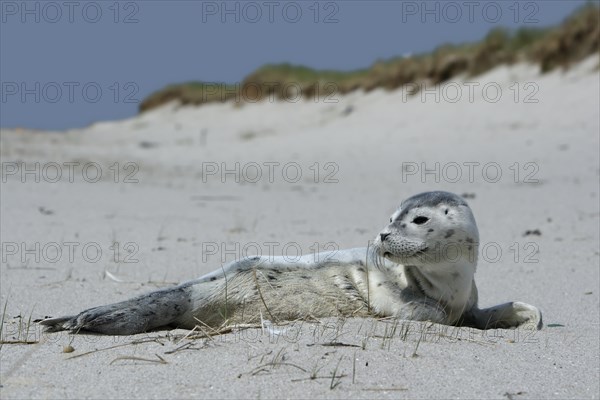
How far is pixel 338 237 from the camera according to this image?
22.5 ft

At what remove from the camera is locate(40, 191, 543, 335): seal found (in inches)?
139

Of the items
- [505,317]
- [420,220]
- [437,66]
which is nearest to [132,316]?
[420,220]

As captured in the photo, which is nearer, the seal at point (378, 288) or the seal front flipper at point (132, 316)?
the seal front flipper at point (132, 316)

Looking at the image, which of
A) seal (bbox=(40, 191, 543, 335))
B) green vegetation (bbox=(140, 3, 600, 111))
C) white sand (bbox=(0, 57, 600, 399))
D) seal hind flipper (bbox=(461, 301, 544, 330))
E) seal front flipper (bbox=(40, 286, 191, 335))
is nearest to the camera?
white sand (bbox=(0, 57, 600, 399))

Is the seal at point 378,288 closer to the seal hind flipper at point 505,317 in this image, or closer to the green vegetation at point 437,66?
the seal hind flipper at point 505,317

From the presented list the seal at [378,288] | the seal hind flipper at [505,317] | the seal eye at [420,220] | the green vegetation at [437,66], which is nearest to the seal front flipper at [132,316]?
the seal at [378,288]

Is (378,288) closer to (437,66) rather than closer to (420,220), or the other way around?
(420,220)

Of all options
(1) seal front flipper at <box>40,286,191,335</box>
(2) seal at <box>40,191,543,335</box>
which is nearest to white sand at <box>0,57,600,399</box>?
(1) seal front flipper at <box>40,286,191,335</box>

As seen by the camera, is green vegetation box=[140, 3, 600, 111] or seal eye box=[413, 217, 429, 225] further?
green vegetation box=[140, 3, 600, 111]

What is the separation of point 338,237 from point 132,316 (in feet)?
11.9

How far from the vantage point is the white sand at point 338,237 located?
271 cm

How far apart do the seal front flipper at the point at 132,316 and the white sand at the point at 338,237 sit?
0.08 meters

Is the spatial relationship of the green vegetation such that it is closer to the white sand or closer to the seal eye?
the white sand

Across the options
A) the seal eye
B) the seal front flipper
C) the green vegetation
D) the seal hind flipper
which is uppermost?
the green vegetation
